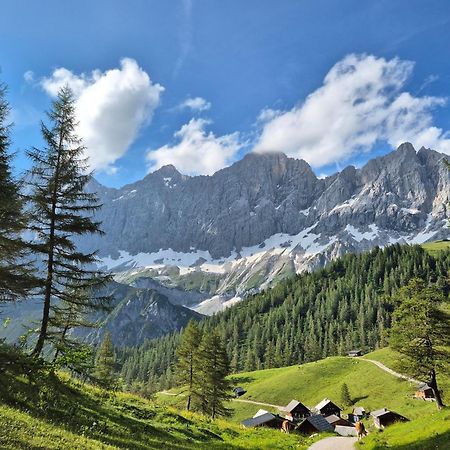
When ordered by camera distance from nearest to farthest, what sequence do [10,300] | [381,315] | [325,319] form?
[10,300] < [381,315] < [325,319]

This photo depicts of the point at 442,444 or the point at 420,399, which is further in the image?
the point at 420,399

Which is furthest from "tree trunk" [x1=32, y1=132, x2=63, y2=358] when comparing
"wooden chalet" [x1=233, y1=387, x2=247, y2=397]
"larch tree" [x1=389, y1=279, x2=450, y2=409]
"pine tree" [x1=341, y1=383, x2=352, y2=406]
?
"wooden chalet" [x1=233, y1=387, x2=247, y2=397]

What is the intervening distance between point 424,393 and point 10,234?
8737cm

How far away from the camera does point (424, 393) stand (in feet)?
271

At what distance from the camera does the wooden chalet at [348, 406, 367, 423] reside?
85062 millimetres

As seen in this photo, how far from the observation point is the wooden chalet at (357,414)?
85062 mm

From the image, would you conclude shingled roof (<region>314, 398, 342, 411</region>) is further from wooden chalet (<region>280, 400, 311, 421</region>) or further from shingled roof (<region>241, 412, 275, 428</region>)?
shingled roof (<region>241, 412, 275, 428</region>)

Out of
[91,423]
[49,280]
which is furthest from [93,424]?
[49,280]

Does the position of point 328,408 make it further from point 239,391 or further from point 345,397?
point 239,391

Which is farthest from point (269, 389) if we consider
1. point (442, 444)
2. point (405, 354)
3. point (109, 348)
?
point (442, 444)

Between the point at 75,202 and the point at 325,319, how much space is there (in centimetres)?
18677

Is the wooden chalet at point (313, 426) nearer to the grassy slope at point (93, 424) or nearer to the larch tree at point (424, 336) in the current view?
the larch tree at point (424, 336)

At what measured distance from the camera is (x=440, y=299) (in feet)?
133

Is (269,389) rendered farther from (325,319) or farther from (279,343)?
(325,319)
